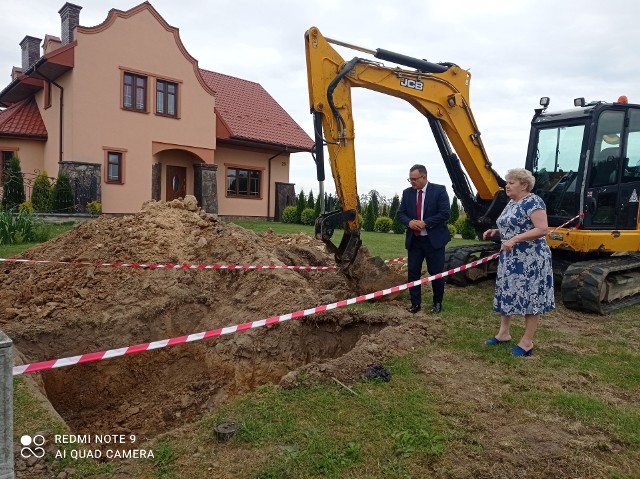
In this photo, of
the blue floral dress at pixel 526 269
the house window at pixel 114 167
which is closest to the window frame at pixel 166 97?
the house window at pixel 114 167

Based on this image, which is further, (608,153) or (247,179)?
(247,179)

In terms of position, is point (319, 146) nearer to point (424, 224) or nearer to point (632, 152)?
point (424, 224)

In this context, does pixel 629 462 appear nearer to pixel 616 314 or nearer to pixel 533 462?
pixel 533 462

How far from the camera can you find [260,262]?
7.38 meters

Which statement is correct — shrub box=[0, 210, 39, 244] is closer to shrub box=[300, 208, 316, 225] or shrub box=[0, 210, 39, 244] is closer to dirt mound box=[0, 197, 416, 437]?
dirt mound box=[0, 197, 416, 437]

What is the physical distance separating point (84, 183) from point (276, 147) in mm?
8177

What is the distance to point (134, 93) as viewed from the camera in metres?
18.2

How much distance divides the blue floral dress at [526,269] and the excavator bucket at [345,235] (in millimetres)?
2201

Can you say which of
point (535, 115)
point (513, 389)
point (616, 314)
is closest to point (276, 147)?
point (535, 115)

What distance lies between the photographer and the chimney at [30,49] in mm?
22453

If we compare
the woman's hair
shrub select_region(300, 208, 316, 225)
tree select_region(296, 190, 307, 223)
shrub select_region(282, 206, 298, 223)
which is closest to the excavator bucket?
the woman's hair

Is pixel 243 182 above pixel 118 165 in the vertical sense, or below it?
Answer: below

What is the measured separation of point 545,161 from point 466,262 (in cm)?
201

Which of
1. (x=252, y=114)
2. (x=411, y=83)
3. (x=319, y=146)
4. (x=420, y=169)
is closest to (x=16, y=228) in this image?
(x=319, y=146)
